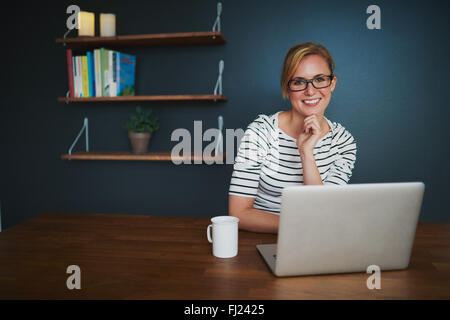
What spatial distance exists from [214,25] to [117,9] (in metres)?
0.76

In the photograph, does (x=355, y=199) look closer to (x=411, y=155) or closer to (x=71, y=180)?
(x=411, y=155)

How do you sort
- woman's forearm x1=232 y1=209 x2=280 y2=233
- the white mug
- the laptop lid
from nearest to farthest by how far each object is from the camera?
the laptop lid < the white mug < woman's forearm x1=232 y1=209 x2=280 y2=233

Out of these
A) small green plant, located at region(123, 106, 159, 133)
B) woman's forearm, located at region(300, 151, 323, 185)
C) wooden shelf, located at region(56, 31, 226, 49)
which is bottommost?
woman's forearm, located at region(300, 151, 323, 185)

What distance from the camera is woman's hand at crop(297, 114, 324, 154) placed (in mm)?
1530

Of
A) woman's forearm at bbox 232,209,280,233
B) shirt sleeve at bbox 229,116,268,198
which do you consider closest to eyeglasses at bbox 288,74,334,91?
shirt sleeve at bbox 229,116,268,198

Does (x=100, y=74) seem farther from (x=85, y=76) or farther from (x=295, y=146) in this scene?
(x=295, y=146)

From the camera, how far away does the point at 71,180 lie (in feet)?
9.34

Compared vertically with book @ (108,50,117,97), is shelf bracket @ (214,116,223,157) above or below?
below

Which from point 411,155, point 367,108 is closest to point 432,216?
point 411,155

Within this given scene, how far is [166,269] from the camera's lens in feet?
3.40

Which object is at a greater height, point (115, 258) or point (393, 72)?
point (393, 72)

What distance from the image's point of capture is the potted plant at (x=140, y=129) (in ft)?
8.05

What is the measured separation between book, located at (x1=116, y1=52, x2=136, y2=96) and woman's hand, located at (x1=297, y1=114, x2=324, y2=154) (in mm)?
1374

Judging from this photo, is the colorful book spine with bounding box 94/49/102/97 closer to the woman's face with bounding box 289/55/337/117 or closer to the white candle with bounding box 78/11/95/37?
the white candle with bounding box 78/11/95/37
